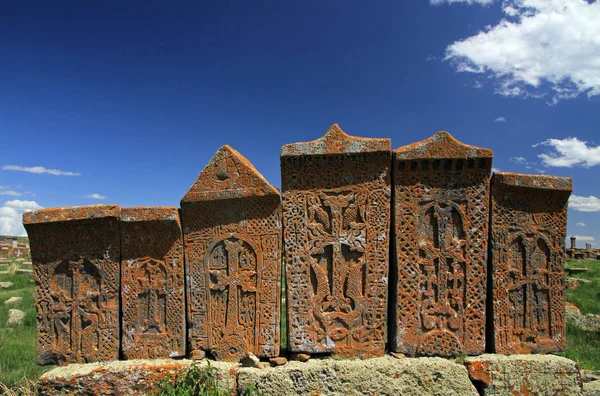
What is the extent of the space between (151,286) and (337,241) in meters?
1.70

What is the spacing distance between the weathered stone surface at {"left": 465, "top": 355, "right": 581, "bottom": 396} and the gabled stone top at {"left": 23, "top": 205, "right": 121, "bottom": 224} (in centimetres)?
332

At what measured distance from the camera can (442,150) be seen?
3.38 meters

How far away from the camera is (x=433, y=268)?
339 cm

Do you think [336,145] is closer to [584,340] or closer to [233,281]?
[233,281]

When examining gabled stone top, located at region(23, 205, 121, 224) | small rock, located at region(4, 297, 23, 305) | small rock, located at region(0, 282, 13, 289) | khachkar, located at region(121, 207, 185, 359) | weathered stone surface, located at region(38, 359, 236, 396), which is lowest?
small rock, located at region(0, 282, 13, 289)

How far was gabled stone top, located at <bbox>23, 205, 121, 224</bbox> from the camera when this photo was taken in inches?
142

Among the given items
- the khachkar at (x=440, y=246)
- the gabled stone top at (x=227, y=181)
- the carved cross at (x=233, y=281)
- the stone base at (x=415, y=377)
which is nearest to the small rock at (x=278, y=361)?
the stone base at (x=415, y=377)

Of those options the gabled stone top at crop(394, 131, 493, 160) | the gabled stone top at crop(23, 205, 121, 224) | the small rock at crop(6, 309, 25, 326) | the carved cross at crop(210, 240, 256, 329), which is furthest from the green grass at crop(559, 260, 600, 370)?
the small rock at crop(6, 309, 25, 326)

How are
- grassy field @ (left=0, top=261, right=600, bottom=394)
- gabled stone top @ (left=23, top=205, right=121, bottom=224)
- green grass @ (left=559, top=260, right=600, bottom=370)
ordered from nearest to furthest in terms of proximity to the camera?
1. gabled stone top @ (left=23, top=205, right=121, bottom=224)
2. grassy field @ (left=0, top=261, right=600, bottom=394)
3. green grass @ (left=559, top=260, right=600, bottom=370)

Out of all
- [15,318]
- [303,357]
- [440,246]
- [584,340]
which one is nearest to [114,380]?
[303,357]

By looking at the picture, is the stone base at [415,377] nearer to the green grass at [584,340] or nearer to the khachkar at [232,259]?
the khachkar at [232,259]

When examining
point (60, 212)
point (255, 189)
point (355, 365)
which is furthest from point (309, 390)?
point (60, 212)

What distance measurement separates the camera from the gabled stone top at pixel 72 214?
3615mm

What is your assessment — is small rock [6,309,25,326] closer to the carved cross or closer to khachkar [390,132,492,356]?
the carved cross
